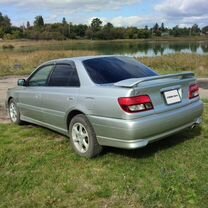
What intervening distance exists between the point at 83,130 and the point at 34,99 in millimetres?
1679

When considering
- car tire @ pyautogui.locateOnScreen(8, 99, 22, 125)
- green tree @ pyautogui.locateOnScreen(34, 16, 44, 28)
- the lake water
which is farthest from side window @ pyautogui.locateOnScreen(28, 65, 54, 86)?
green tree @ pyautogui.locateOnScreen(34, 16, 44, 28)

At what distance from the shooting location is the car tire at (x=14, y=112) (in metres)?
7.75

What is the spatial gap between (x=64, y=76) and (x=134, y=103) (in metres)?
1.73

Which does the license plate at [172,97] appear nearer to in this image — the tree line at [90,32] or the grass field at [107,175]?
the grass field at [107,175]

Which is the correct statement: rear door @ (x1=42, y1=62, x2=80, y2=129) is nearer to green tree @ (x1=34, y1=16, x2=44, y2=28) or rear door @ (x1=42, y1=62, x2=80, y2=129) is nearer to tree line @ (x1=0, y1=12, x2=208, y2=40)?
tree line @ (x1=0, y1=12, x2=208, y2=40)

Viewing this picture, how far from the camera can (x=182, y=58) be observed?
79.2ft

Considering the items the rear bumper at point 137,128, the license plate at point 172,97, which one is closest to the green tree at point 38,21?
the license plate at point 172,97

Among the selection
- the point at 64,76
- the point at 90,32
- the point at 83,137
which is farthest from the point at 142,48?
the point at 90,32

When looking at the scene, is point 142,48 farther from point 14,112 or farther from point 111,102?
point 111,102

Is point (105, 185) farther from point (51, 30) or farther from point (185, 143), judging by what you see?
point (51, 30)

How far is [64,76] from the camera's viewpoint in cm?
609

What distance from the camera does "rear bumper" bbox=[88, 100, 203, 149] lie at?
4777mm

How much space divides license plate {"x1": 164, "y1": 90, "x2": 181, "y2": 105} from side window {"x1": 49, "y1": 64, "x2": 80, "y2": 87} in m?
1.35

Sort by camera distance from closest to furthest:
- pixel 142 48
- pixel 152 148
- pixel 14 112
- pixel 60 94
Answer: pixel 152 148 → pixel 60 94 → pixel 14 112 → pixel 142 48
